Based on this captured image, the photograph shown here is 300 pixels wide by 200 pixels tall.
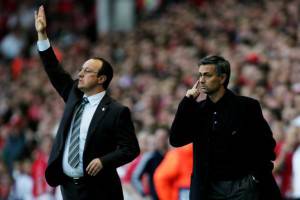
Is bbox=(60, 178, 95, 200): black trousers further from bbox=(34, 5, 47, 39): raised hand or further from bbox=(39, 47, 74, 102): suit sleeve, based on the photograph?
bbox=(34, 5, 47, 39): raised hand

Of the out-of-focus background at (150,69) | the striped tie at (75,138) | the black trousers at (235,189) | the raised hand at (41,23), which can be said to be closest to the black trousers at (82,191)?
the striped tie at (75,138)

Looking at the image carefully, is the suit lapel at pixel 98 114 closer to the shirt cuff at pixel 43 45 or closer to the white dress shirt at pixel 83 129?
the white dress shirt at pixel 83 129

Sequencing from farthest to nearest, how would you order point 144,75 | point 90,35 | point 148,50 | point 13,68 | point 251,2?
1. point 90,35
2. point 13,68
3. point 251,2
4. point 148,50
5. point 144,75

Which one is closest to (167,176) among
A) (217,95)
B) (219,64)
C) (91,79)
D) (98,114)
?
(98,114)

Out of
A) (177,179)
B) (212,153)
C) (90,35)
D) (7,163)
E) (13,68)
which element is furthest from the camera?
(90,35)

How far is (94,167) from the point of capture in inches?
325

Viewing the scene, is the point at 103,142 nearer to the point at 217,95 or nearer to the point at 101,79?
the point at 101,79

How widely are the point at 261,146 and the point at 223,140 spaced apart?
310 millimetres

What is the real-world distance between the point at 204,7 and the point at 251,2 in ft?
5.07

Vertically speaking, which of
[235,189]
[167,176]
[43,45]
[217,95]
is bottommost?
[167,176]

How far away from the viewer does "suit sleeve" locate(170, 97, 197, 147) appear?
27.0ft

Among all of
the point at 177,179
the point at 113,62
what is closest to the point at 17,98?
the point at 113,62

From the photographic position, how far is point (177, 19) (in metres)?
22.2

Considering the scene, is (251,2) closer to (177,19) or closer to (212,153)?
(177,19)
